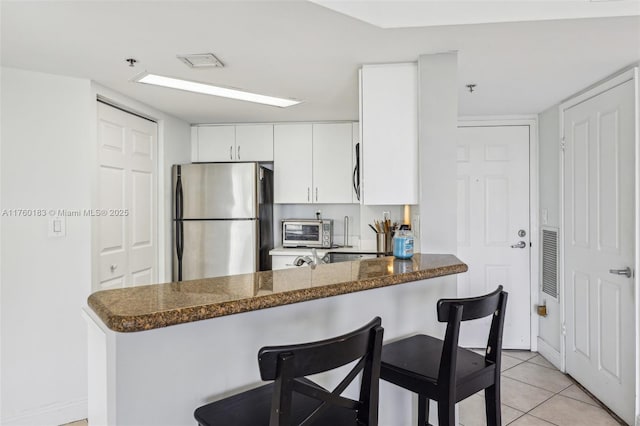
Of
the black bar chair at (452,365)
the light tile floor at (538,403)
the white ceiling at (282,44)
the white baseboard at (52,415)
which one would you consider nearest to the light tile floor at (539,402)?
the light tile floor at (538,403)

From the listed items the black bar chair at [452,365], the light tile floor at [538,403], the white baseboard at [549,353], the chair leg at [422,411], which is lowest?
the light tile floor at [538,403]

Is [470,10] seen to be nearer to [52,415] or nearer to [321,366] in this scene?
[321,366]

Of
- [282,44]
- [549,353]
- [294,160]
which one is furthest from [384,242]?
[282,44]

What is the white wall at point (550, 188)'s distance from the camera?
10.8 ft

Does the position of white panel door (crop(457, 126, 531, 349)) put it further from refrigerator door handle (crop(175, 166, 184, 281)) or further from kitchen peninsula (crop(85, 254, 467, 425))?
refrigerator door handle (crop(175, 166, 184, 281))

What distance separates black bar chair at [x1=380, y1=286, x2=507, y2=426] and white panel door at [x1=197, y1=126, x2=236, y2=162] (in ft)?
9.47

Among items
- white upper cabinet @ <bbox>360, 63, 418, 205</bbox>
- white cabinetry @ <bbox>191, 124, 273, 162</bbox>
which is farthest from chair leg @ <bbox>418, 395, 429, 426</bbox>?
white cabinetry @ <bbox>191, 124, 273, 162</bbox>

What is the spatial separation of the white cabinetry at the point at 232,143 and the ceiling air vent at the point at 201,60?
1710 mm

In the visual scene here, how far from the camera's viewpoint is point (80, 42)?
2.00 metres

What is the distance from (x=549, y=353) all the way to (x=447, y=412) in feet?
8.52

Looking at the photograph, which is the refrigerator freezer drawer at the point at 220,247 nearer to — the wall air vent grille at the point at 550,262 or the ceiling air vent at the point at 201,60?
the ceiling air vent at the point at 201,60

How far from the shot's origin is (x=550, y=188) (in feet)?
11.1

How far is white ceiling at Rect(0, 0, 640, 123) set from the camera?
5.61ft

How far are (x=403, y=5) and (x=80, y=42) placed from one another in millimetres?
1553
